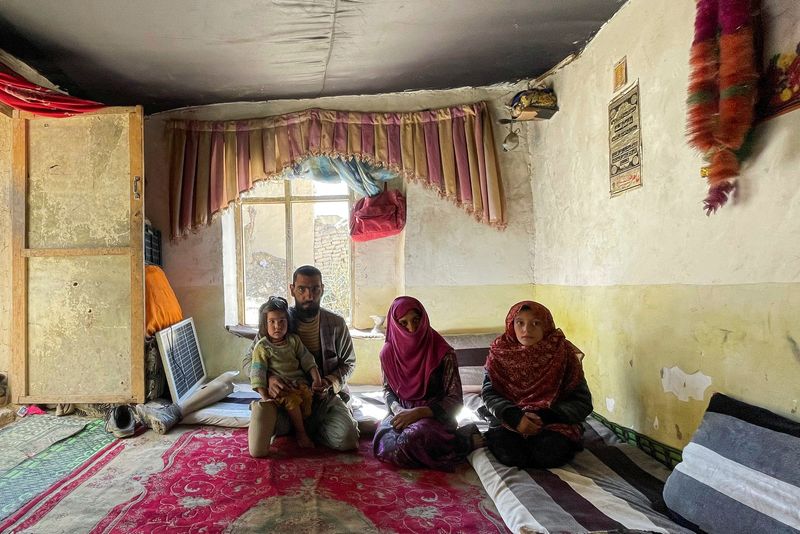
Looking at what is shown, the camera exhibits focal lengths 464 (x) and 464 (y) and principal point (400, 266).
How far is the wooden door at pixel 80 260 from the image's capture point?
10.4 ft

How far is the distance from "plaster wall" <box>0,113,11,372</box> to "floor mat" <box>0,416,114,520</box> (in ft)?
3.03

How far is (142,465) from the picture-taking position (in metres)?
2.47

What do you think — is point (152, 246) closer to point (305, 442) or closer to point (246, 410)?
point (246, 410)

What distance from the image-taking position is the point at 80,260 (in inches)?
126

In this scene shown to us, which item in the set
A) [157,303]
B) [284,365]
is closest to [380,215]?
[284,365]

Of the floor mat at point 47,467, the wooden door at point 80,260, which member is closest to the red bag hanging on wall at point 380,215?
the wooden door at point 80,260

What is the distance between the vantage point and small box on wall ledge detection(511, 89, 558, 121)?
3.51 m

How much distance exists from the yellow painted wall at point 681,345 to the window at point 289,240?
242cm

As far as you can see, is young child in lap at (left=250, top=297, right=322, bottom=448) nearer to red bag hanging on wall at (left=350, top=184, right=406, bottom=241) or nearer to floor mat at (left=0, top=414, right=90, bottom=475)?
floor mat at (left=0, top=414, right=90, bottom=475)

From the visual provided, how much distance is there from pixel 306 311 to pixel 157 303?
136 centimetres

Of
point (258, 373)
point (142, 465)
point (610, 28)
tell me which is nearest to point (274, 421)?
point (258, 373)

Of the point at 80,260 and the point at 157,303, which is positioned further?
the point at 157,303

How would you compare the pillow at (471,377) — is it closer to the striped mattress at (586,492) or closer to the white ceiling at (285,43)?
the striped mattress at (586,492)

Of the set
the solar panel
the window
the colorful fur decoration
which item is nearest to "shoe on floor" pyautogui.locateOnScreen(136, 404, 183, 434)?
the solar panel
